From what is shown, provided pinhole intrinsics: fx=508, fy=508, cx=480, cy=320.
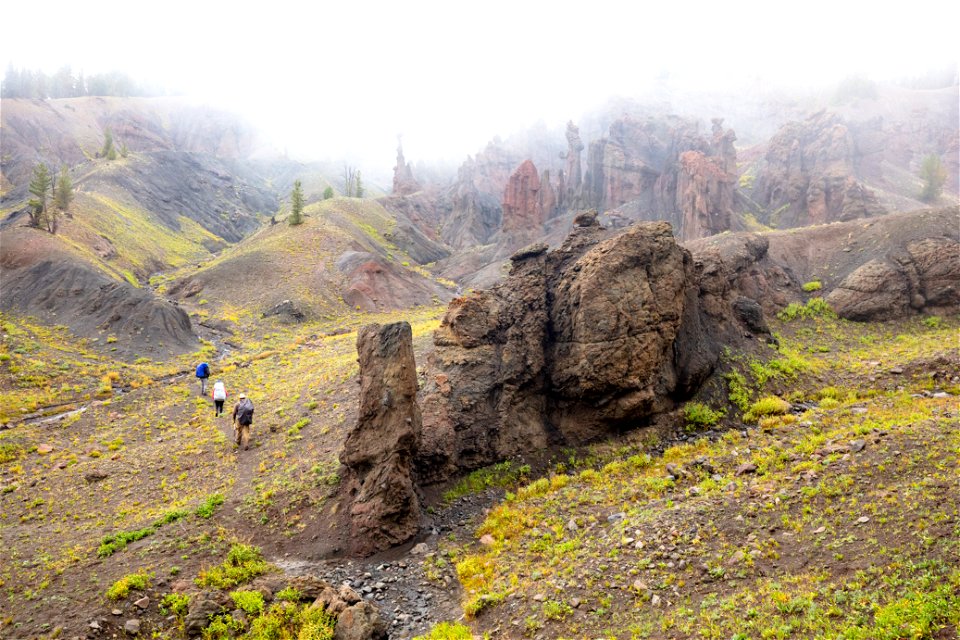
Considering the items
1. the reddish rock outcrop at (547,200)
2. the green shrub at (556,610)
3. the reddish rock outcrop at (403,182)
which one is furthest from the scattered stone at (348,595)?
the reddish rock outcrop at (403,182)

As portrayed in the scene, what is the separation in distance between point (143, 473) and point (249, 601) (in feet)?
41.3

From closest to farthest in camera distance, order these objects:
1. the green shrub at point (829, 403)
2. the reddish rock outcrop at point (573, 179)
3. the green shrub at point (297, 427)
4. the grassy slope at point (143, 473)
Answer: the grassy slope at point (143, 473)
the green shrub at point (829, 403)
the green shrub at point (297, 427)
the reddish rock outcrop at point (573, 179)

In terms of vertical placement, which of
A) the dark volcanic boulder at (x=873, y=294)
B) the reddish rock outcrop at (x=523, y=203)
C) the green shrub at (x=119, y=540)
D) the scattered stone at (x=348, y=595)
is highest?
the reddish rock outcrop at (x=523, y=203)

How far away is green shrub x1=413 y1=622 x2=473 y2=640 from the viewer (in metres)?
11.6

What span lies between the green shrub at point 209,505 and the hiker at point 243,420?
4916 millimetres

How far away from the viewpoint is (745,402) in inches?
880

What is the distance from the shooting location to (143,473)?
21.7 metres

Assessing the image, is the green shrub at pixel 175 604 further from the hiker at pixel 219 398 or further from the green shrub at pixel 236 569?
the hiker at pixel 219 398

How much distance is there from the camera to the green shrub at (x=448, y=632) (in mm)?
11648

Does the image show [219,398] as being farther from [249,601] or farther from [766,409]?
[766,409]

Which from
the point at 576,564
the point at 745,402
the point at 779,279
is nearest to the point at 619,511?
the point at 576,564

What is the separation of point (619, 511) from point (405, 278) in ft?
219

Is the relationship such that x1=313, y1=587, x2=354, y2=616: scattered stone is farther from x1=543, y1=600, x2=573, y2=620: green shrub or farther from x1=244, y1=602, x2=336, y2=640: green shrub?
x1=543, y1=600, x2=573, y2=620: green shrub

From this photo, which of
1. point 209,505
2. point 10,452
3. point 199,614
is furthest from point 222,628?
point 10,452
